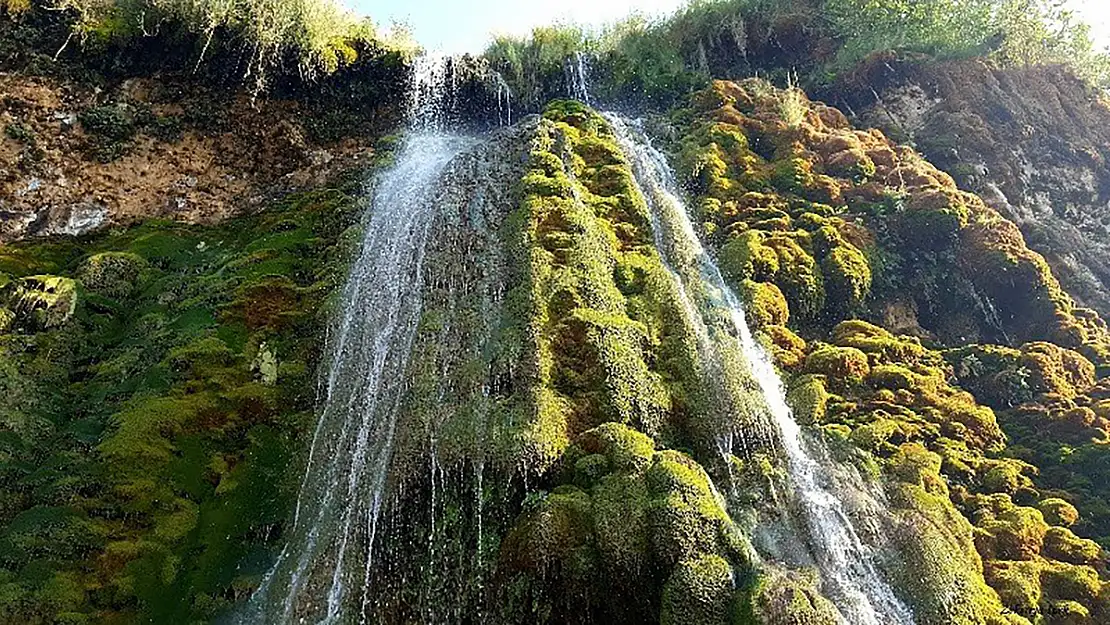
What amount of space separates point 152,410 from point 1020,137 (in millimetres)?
20876

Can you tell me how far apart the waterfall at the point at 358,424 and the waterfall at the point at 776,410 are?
4.20 meters

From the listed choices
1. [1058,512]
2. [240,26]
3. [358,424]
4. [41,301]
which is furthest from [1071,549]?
[240,26]

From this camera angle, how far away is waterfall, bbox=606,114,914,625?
8.84 metres

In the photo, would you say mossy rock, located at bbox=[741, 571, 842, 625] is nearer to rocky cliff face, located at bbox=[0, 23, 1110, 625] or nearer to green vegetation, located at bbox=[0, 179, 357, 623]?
rocky cliff face, located at bbox=[0, 23, 1110, 625]

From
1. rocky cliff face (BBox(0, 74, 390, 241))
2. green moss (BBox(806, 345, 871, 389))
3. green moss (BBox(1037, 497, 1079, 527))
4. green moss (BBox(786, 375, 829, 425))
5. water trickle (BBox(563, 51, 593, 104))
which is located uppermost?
water trickle (BBox(563, 51, 593, 104))

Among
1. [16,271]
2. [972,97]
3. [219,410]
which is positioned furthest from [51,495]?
[972,97]

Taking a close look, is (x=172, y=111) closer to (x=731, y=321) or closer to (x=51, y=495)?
(x=51, y=495)

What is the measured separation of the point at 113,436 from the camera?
35.7 ft

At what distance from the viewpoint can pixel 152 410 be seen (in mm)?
11320

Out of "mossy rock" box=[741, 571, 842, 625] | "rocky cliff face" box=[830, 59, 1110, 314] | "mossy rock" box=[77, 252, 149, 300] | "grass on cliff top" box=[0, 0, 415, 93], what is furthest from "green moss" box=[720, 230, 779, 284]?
"grass on cliff top" box=[0, 0, 415, 93]

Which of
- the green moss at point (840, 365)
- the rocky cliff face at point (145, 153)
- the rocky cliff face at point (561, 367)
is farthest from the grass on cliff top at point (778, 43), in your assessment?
the green moss at point (840, 365)

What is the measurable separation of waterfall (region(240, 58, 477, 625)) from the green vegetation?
37 cm

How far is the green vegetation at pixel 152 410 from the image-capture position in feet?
31.1

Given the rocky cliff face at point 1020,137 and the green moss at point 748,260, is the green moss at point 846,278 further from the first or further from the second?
the rocky cliff face at point 1020,137
